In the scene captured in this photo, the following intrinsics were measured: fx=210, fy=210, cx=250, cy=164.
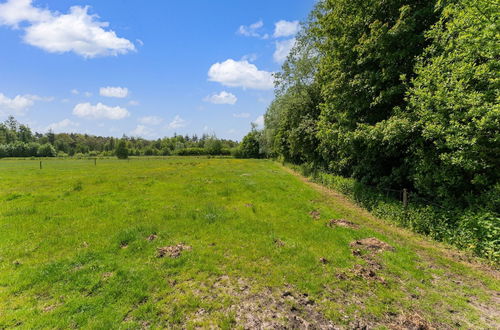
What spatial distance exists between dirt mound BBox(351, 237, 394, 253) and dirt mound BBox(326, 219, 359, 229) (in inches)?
53.5

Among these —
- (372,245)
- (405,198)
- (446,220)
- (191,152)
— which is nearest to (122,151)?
(191,152)

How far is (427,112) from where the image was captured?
7336 mm

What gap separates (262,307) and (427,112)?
8.18 metres

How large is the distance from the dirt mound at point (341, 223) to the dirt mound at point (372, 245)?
136 cm

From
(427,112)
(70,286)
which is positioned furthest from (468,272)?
(70,286)

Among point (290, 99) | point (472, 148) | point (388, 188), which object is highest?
point (290, 99)

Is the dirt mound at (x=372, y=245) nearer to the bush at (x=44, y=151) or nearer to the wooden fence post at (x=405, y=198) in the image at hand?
the wooden fence post at (x=405, y=198)

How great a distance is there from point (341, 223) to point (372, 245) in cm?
206

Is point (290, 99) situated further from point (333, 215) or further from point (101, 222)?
point (101, 222)

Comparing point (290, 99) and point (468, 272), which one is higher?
point (290, 99)

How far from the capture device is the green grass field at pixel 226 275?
3.96 meters

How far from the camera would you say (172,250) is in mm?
6355

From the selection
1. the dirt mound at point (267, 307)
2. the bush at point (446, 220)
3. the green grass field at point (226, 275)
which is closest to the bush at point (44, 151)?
the green grass field at point (226, 275)

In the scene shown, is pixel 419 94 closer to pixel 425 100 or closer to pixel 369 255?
pixel 425 100
